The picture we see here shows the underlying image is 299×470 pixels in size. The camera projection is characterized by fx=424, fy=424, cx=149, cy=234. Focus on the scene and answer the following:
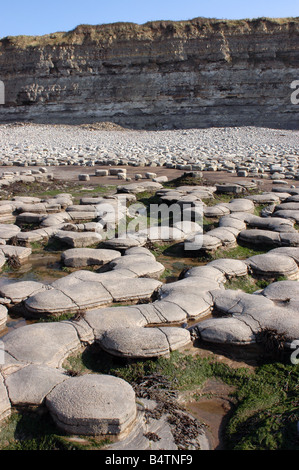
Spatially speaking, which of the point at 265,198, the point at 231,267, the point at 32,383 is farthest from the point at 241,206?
the point at 32,383

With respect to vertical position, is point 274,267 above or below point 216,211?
below

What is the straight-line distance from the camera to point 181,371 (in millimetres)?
2854

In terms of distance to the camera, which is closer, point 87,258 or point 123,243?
point 87,258

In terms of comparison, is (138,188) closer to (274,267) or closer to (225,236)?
(225,236)

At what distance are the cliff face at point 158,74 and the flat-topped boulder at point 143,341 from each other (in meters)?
23.3

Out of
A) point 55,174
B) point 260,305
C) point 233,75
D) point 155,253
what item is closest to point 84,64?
point 233,75

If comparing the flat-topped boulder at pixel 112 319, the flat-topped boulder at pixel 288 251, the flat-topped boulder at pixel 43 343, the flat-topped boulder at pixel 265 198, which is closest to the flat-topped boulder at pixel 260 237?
the flat-topped boulder at pixel 288 251

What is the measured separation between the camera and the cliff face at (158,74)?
86.2 feet

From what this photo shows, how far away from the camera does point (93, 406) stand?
7.48ft

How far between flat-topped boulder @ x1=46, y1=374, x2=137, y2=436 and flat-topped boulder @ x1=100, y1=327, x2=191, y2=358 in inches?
15.7

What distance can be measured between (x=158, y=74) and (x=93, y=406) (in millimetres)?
28250

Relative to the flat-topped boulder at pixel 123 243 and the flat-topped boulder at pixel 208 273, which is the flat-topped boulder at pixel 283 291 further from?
the flat-topped boulder at pixel 123 243

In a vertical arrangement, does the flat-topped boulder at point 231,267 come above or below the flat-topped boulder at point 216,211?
below

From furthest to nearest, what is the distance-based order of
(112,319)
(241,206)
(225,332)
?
(241,206), (112,319), (225,332)
